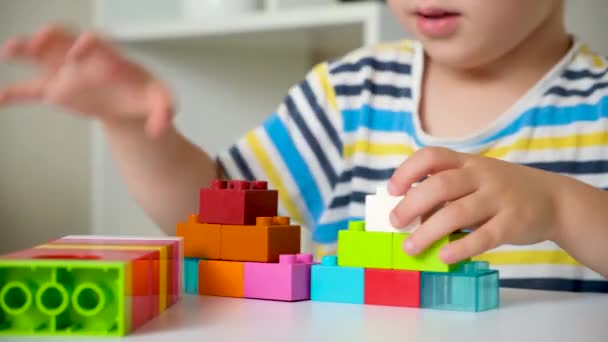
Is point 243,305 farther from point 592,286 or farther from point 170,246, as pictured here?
point 592,286

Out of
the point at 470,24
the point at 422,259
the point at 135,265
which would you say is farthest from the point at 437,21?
the point at 135,265

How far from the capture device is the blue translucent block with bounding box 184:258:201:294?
0.52m

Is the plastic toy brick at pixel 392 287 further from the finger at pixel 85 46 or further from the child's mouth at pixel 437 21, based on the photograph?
the child's mouth at pixel 437 21

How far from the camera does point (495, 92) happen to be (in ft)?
3.14

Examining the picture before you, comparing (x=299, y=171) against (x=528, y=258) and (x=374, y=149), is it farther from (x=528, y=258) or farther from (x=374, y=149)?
(x=528, y=258)

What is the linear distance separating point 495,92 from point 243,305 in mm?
560

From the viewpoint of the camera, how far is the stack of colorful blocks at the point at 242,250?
0.50 m

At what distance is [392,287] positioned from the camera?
0.49 meters

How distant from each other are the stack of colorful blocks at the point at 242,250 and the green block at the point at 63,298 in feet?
0.40

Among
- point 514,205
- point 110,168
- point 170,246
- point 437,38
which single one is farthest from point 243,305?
point 110,168

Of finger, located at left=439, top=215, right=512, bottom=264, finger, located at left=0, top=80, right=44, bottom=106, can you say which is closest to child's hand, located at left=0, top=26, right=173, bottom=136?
finger, located at left=0, top=80, right=44, bottom=106

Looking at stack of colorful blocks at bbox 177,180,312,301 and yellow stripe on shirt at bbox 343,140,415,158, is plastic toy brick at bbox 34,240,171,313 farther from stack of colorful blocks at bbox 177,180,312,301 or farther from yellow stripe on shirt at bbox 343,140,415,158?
yellow stripe on shirt at bbox 343,140,415,158

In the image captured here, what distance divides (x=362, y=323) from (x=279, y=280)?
8 centimetres

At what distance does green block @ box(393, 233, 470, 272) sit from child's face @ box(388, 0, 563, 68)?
38 centimetres
